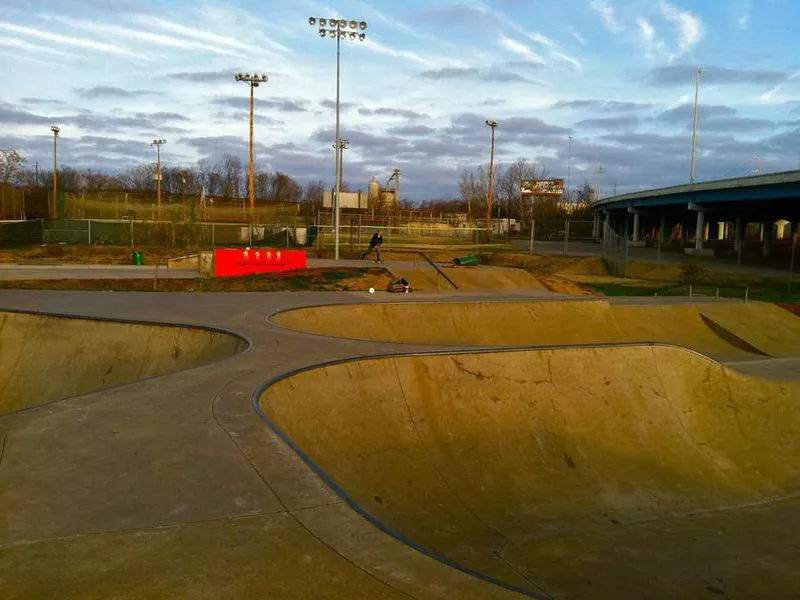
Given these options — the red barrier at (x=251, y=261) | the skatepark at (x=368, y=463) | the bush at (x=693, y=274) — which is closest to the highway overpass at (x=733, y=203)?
the bush at (x=693, y=274)

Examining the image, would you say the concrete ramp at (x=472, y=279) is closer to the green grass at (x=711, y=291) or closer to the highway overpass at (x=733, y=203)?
the green grass at (x=711, y=291)

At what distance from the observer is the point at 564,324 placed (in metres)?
17.9

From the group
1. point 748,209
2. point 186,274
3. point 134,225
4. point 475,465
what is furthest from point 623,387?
point 748,209

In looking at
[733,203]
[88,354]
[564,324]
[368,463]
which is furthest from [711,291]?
[88,354]

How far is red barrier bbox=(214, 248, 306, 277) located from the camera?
2462cm

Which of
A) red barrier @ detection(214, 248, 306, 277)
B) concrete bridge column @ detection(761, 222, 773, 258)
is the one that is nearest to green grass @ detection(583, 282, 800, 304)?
red barrier @ detection(214, 248, 306, 277)

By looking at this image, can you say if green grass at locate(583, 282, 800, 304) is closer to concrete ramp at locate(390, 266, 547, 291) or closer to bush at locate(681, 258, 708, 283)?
bush at locate(681, 258, 708, 283)

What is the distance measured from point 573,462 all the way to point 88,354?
8.64 meters

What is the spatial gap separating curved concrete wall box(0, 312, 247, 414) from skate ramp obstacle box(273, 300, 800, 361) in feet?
10.0

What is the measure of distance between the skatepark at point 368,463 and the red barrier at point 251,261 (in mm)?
9134

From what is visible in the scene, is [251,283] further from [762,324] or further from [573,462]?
[762,324]

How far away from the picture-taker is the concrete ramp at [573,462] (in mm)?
6535

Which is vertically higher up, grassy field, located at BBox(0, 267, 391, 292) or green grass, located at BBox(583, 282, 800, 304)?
grassy field, located at BBox(0, 267, 391, 292)

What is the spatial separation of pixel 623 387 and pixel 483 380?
262 centimetres
